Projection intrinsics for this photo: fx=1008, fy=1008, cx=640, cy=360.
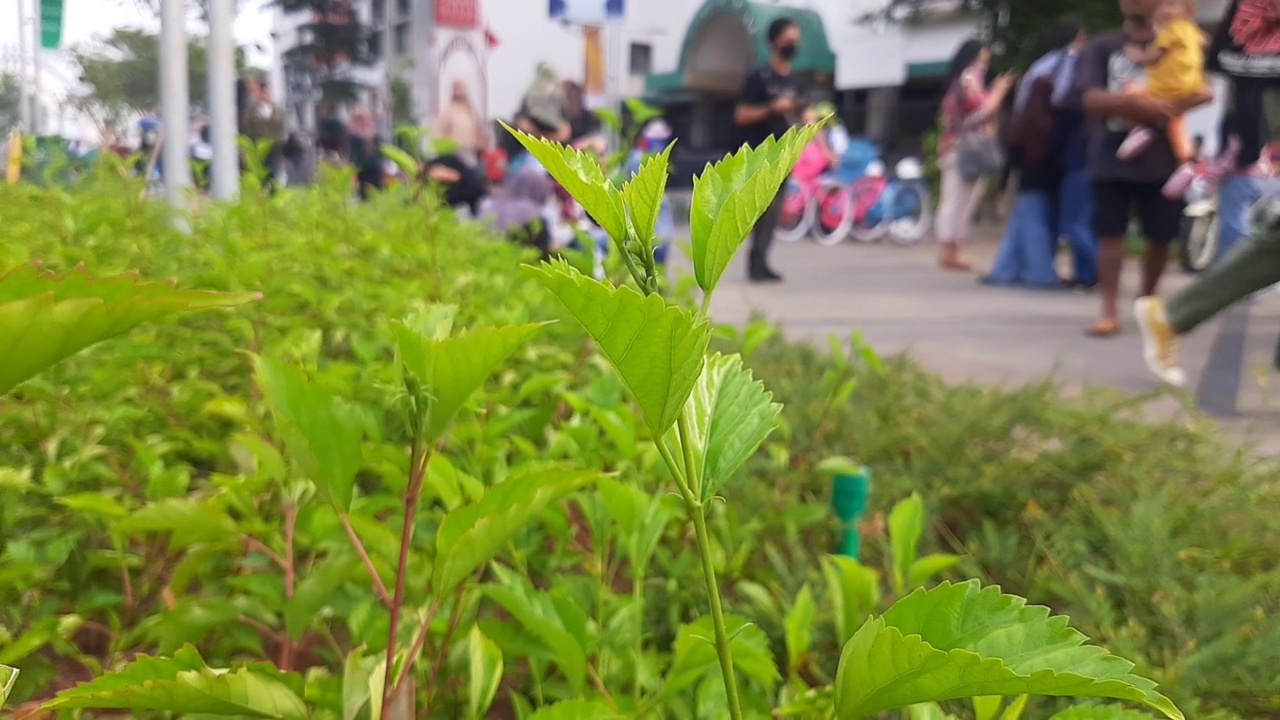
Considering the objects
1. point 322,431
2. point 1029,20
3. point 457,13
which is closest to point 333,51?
point 457,13

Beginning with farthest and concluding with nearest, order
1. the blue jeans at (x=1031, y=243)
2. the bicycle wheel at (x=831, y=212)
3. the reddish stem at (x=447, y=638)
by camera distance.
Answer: the bicycle wheel at (x=831, y=212) → the blue jeans at (x=1031, y=243) → the reddish stem at (x=447, y=638)

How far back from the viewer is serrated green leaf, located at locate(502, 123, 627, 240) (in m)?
0.54

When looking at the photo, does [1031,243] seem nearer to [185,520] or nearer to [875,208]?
[875,208]

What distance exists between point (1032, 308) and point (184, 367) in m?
5.51

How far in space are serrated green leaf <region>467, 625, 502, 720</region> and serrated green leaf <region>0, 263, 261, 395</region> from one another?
0.51 metres

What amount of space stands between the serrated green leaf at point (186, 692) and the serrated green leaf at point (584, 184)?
385 mm

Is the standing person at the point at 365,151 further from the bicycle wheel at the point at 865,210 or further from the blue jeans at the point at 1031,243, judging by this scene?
the bicycle wheel at the point at 865,210

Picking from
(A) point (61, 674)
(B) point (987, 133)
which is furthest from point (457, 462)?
(B) point (987, 133)

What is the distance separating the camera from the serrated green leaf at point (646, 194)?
0.57 metres

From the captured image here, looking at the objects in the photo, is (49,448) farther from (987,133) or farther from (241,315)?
(987,133)

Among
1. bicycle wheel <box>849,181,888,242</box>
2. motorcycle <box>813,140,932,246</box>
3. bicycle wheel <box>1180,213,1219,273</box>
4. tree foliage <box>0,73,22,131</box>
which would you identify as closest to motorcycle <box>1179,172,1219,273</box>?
bicycle wheel <box>1180,213,1219,273</box>

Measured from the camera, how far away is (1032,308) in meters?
6.31

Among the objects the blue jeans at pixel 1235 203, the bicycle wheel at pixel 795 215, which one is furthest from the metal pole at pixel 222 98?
the bicycle wheel at pixel 795 215

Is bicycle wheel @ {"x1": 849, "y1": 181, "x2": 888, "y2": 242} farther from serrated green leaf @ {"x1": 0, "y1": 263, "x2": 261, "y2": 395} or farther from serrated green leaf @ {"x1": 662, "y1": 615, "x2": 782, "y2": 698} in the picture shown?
serrated green leaf @ {"x1": 0, "y1": 263, "x2": 261, "y2": 395}
